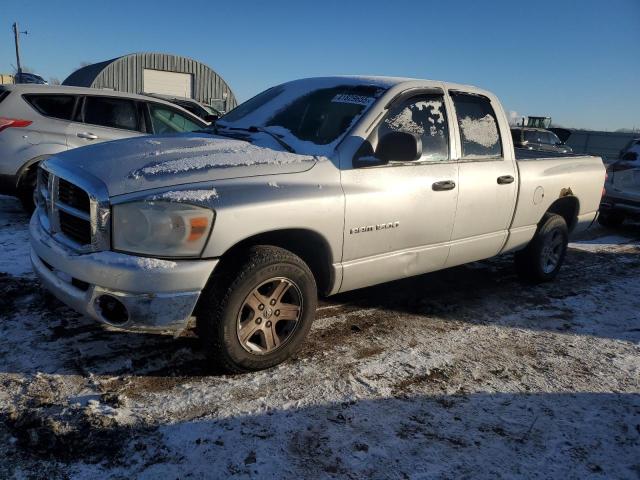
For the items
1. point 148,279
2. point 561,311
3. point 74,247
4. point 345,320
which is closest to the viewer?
point 148,279

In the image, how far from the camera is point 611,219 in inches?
349

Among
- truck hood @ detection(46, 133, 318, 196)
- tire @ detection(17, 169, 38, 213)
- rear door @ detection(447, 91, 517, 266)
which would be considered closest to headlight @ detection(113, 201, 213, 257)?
truck hood @ detection(46, 133, 318, 196)

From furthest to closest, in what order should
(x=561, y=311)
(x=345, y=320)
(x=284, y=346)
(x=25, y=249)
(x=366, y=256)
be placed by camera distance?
(x=25, y=249), (x=561, y=311), (x=345, y=320), (x=366, y=256), (x=284, y=346)

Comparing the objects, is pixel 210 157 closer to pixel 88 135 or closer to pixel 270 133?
pixel 270 133

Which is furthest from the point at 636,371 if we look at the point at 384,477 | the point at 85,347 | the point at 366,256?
the point at 85,347

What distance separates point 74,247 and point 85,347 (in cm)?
78

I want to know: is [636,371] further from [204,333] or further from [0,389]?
[0,389]

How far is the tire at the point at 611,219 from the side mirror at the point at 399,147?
683 centimetres

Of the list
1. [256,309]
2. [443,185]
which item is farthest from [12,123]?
[443,185]

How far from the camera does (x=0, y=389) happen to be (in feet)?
8.72

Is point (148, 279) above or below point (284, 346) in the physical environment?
above

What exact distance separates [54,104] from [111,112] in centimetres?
68

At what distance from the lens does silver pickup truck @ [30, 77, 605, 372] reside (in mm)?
2588

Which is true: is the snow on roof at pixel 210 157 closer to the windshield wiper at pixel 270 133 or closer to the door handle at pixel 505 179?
the windshield wiper at pixel 270 133
